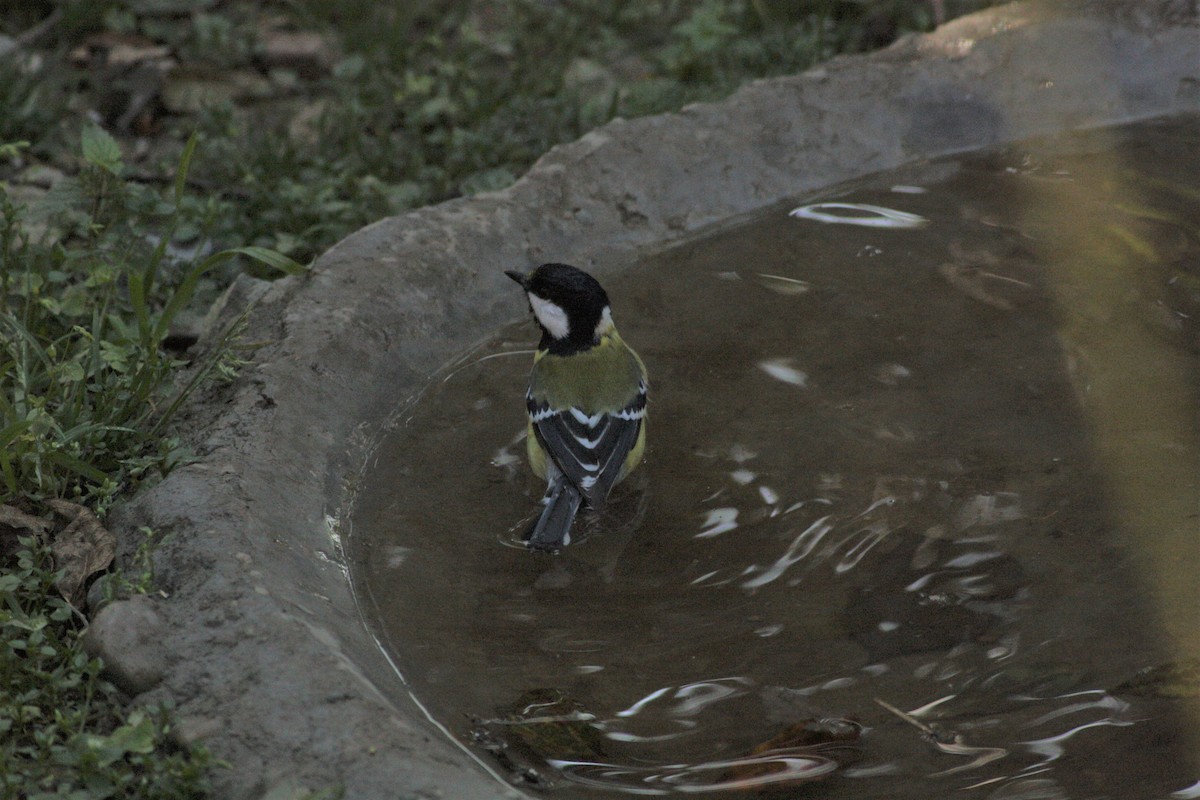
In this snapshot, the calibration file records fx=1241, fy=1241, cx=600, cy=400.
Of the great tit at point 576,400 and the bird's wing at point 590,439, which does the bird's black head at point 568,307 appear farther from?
the bird's wing at point 590,439

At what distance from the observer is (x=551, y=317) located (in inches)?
152

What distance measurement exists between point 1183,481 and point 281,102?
4.71m

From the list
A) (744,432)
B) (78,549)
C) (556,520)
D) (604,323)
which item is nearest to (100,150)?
(78,549)

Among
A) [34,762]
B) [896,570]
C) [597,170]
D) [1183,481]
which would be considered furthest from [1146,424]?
[34,762]

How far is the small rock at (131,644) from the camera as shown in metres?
2.64

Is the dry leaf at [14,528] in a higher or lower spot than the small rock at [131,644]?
lower

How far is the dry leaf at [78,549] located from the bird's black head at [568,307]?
1.43m

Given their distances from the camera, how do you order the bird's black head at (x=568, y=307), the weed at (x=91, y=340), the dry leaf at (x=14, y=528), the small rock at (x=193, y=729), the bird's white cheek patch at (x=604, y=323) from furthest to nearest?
1. the bird's white cheek patch at (x=604, y=323)
2. the bird's black head at (x=568, y=307)
3. the weed at (x=91, y=340)
4. the dry leaf at (x=14, y=528)
5. the small rock at (x=193, y=729)

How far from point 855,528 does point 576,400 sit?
0.96m

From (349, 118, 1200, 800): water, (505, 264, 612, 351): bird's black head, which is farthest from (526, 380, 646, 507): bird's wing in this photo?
(505, 264, 612, 351): bird's black head

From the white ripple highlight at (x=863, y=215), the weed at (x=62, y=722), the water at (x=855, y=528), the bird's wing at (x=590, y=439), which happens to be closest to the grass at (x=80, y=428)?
the weed at (x=62, y=722)

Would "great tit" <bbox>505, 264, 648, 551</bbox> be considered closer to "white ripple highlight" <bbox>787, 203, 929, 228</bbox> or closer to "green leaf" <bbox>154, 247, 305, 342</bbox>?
"green leaf" <bbox>154, 247, 305, 342</bbox>

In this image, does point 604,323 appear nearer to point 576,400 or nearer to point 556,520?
point 576,400

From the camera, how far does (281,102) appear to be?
20.6ft
